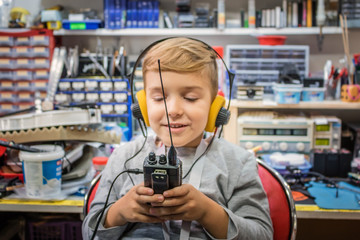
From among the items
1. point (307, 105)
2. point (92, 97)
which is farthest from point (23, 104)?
point (307, 105)

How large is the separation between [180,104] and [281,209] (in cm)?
47

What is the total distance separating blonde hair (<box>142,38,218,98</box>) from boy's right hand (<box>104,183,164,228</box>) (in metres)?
0.32

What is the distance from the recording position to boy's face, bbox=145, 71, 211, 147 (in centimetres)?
95

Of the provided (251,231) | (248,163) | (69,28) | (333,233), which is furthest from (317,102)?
(69,28)

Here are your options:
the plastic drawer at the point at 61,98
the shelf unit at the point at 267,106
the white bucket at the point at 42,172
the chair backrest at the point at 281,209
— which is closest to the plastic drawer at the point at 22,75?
the plastic drawer at the point at 61,98

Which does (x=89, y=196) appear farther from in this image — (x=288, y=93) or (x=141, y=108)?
(x=288, y=93)

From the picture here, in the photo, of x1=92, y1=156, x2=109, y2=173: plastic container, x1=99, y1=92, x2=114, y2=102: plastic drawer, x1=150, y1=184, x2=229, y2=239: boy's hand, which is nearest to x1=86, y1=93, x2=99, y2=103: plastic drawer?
x1=99, y1=92, x2=114, y2=102: plastic drawer

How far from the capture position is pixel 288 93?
81.4 inches

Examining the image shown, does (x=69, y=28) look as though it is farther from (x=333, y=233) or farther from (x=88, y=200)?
(x=333, y=233)

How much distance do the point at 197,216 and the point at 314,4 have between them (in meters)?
1.91

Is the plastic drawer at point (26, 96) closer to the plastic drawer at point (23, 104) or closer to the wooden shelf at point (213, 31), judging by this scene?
the plastic drawer at point (23, 104)

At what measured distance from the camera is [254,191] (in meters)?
1.00

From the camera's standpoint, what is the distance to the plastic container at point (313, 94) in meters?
2.13

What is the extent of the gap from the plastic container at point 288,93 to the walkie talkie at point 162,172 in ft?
4.63
